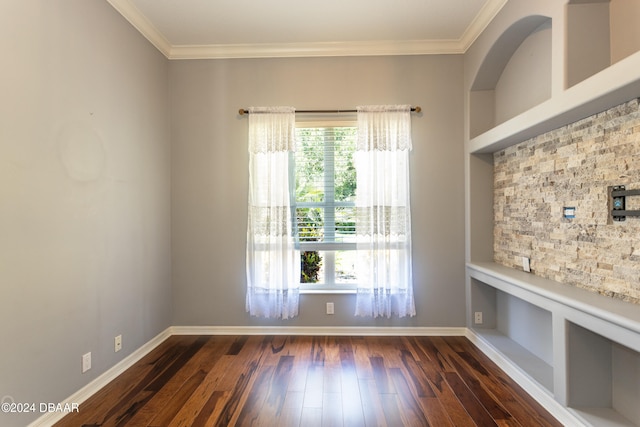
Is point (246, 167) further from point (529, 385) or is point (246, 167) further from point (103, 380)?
point (529, 385)

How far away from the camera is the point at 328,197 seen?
10.9 ft

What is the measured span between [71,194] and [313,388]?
86.3 inches

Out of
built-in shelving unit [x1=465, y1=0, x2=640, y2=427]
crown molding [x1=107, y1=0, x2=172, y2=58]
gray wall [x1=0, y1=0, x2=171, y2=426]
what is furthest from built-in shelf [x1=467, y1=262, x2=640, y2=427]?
crown molding [x1=107, y1=0, x2=172, y2=58]

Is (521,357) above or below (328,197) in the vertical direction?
below

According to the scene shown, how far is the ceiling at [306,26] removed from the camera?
8.42ft

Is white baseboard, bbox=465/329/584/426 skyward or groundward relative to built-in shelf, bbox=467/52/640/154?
groundward

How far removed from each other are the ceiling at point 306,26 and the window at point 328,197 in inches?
34.2

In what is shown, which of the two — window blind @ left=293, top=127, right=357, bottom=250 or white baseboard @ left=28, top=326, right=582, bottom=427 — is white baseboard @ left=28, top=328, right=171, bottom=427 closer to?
white baseboard @ left=28, top=326, right=582, bottom=427

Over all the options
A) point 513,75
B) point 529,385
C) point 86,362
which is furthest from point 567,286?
point 86,362

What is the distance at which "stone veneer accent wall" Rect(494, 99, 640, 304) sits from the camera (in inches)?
65.8

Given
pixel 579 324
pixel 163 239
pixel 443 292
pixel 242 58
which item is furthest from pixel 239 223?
pixel 579 324

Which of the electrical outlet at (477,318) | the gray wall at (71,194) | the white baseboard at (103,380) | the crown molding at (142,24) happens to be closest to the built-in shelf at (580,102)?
the electrical outlet at (477,318)

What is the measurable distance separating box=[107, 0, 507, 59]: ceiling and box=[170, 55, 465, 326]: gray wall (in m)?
0.11

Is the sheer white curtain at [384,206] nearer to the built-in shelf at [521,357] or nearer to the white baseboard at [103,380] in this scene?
the built-in shelf at [521,357]
